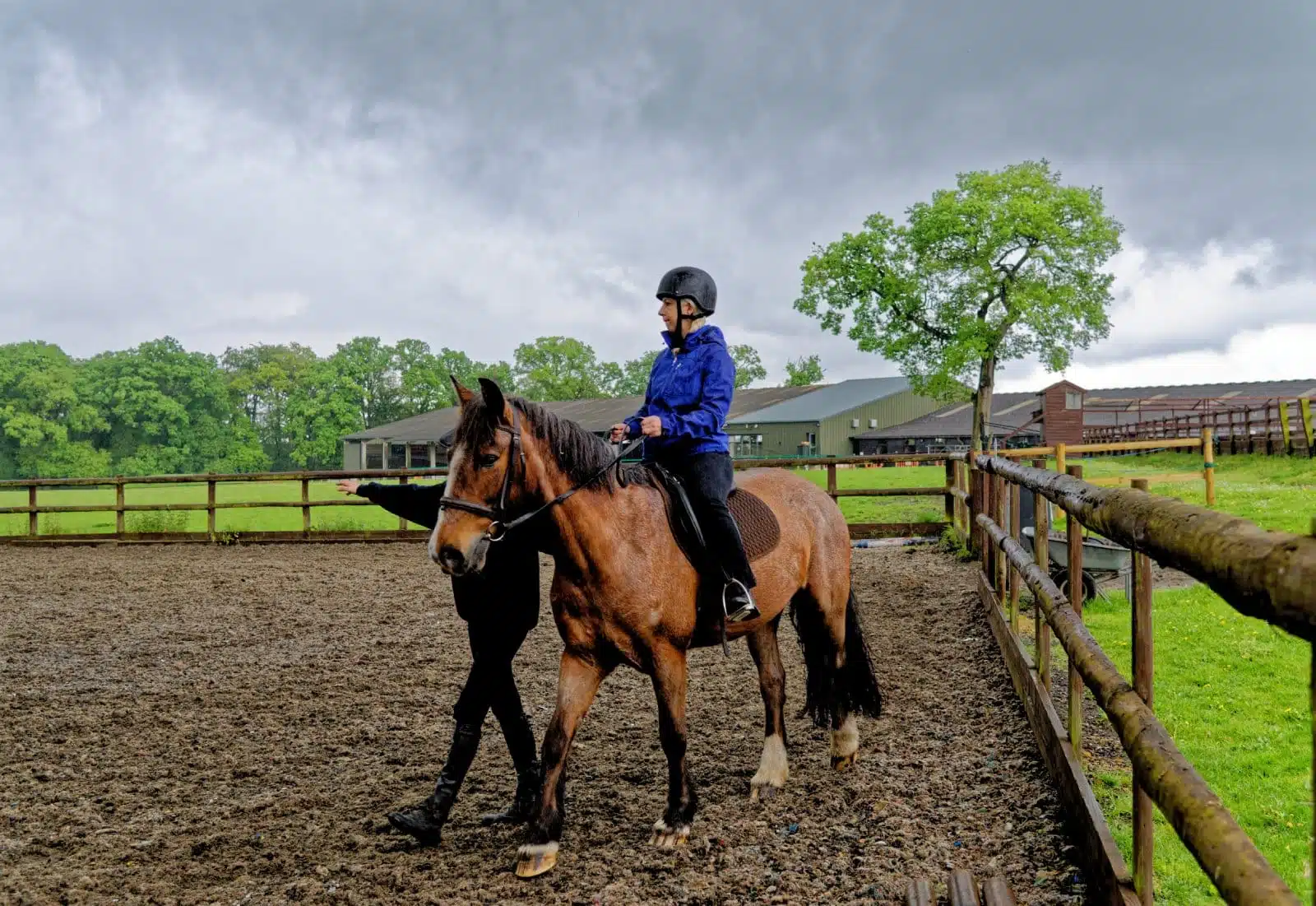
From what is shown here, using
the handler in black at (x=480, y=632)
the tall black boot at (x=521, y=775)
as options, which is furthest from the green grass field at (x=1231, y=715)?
the handler in black at (x=480, y=632)

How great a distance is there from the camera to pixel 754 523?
454 cm

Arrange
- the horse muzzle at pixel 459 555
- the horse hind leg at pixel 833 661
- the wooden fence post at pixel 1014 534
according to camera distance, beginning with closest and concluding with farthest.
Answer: the horse muzzle at pixel 459 555 → the horse hind leg at pixel 833 661 → the wooden fence post at pixel 1014 534

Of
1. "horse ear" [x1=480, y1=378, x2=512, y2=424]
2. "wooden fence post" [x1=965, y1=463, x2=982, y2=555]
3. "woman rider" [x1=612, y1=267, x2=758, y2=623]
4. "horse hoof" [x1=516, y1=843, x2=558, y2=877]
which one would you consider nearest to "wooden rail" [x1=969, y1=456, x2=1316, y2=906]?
"woman rider" [x1=612, y1=267, x2=758, y2=623]

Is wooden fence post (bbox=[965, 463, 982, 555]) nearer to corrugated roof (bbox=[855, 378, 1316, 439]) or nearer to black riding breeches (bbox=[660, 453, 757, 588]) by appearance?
black riding breeches (bbox=[660, 453, 757, 588])

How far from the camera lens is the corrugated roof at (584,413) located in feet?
174

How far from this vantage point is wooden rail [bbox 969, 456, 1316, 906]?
1210 mm

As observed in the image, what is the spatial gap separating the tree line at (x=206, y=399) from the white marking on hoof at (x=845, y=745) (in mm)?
64932

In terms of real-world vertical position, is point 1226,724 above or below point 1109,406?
below

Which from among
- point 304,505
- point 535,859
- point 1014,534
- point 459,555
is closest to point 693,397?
point 459,555

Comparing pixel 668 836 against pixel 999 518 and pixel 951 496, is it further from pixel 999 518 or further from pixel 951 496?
pixel 951 496

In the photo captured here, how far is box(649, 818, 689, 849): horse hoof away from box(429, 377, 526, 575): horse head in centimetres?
131

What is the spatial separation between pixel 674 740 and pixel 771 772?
784 mm

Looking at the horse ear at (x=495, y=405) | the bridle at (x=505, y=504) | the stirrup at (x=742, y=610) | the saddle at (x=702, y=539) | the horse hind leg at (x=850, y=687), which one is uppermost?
the horse ear at (x=495, y=405)

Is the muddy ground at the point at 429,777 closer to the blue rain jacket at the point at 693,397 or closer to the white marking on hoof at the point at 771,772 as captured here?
the white marking on hoof at the point at 771,772
